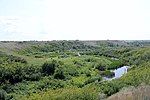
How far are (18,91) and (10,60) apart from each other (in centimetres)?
2301

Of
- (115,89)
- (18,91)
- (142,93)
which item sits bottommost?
(18,91)

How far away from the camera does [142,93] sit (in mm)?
13250

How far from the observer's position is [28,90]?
169ft

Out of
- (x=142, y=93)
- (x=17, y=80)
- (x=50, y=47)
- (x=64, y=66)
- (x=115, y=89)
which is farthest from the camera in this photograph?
(x=50, y=47)

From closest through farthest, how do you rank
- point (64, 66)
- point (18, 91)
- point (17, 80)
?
point (18, 91) → point (17, 80) → point (64, 66)

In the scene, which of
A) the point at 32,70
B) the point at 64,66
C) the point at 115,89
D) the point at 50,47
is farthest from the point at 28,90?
the point at 50,47

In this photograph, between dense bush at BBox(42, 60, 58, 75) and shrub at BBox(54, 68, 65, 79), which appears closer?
shrub at BBox(54, 68, 65, 79)

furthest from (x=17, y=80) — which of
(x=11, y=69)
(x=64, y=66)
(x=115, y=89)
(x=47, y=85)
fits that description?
(x=115, y=89)

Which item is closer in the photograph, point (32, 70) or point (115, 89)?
point (115, 89)

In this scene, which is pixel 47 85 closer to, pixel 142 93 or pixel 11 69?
pixel 11 69

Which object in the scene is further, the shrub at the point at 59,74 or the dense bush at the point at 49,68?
the dense bush at the point at 49,68

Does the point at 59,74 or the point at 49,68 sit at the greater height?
the point at 49,68

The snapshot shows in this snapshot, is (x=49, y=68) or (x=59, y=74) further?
(x=49, y=68)

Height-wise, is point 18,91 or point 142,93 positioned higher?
point 142,93
